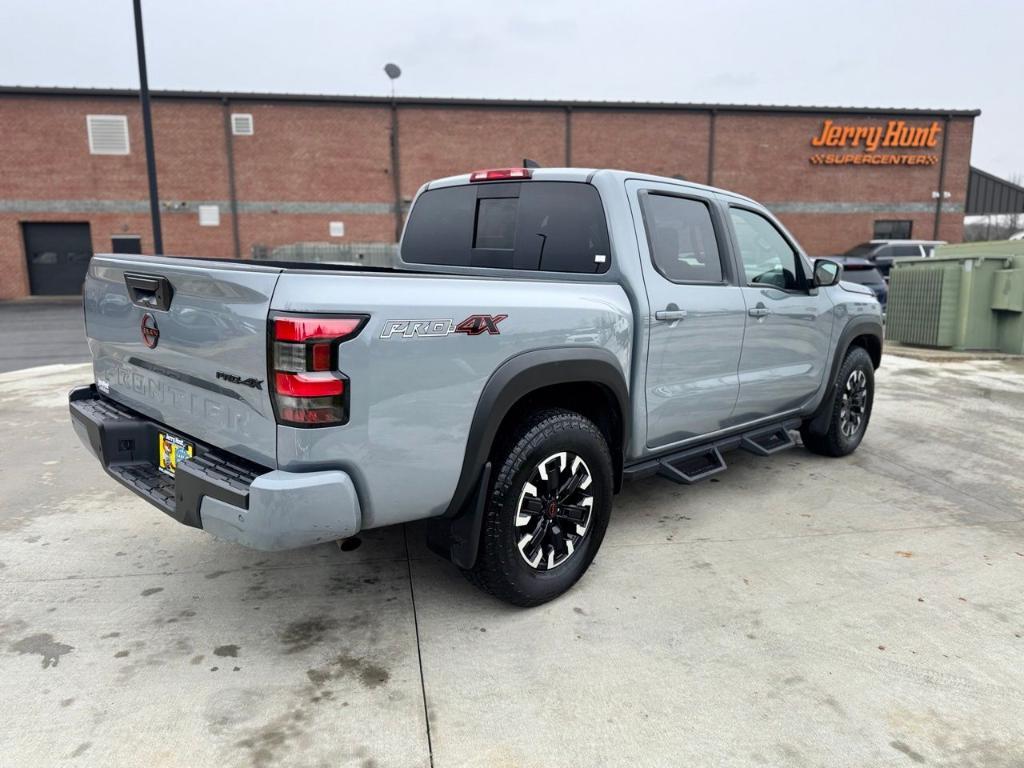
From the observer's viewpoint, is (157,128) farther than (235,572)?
Yes

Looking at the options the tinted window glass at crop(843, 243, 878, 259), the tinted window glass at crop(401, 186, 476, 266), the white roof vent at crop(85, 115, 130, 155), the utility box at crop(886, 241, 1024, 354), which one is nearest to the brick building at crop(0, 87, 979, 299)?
the white roof vent at crop(85, 115, 130, 155)

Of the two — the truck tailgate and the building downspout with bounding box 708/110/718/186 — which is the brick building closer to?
the building downspout with bounding box 708/110/718/186

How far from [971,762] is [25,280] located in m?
31.3

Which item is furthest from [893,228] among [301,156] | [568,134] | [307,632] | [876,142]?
[307,632]

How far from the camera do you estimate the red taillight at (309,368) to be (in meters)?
2.28

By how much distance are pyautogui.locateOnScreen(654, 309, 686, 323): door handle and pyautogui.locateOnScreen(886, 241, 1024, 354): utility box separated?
391 inches

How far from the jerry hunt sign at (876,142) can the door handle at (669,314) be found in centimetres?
2941

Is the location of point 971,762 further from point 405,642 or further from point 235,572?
point 235,572

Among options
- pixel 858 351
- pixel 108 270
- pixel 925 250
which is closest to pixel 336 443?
pixel 108 270

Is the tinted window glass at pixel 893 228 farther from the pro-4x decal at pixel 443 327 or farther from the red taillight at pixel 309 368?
the red taillight at pixel 309 368

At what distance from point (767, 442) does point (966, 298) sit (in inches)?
352

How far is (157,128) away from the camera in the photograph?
84.0 feet

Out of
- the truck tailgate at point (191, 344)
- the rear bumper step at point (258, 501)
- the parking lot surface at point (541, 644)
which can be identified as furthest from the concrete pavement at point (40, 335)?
the rear bumper step at point (258, 501)

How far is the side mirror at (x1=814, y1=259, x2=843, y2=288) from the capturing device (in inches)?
188
